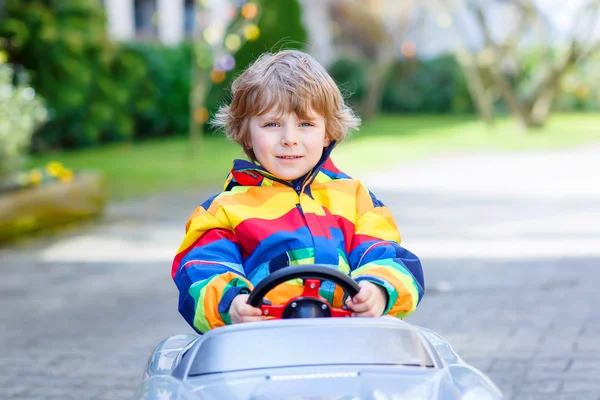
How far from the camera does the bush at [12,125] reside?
8.62m

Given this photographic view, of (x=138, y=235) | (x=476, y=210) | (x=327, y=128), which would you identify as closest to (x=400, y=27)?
(x=476, y=210)

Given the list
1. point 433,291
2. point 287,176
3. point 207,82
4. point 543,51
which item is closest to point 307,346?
point 287,176

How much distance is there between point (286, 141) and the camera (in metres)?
2.87

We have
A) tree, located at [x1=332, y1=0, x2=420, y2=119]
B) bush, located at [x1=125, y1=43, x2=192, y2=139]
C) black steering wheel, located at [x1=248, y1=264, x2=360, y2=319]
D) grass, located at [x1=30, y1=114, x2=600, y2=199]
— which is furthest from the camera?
tree, located at [x1=332, y1=0, x2=420, y2=119]

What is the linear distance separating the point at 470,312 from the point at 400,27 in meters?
22.3

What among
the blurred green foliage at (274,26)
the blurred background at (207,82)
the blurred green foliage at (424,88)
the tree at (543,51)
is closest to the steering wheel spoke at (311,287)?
the blurred background at (207,82)

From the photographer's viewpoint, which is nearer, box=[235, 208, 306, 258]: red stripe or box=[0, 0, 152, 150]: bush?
box=[235, 208, 306, 258]: red stripe

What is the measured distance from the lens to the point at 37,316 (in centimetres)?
580

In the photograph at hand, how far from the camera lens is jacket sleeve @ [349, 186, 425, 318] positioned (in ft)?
8.98

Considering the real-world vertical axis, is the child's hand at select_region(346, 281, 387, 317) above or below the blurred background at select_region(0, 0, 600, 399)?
above

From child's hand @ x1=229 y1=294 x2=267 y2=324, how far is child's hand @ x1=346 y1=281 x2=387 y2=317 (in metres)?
0.27

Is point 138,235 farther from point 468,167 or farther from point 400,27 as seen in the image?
point 400,27

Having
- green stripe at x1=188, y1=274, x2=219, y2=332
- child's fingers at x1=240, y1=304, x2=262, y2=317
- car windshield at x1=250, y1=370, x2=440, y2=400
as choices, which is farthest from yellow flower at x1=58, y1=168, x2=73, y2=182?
car windshield at x1=250, y1=370, x2=440, y2=400

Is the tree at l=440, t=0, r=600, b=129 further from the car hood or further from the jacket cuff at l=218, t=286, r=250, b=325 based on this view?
the car hood
